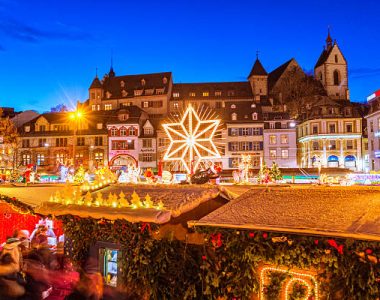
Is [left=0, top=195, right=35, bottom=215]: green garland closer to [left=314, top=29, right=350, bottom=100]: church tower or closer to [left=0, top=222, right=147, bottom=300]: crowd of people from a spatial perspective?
[left=0, top=222, right=147, bottom=300]: crowd of people

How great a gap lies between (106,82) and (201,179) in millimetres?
78783

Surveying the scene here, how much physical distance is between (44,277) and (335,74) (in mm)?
94329

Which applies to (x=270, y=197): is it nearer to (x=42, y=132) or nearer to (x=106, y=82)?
(x=42, y=132)

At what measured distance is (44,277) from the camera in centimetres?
1059

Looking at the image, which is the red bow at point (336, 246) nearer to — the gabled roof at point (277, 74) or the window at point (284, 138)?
the window at point (284, 138)

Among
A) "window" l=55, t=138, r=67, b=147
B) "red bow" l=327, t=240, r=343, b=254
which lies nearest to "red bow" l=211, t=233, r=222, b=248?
"red bow" l=327, t=240, r=343, b=254

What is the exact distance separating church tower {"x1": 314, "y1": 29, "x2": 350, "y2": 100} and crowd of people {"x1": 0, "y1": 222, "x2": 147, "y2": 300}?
295 feet

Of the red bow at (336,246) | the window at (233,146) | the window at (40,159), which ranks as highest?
the window at (233,146)

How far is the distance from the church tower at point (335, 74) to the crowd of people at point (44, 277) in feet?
295

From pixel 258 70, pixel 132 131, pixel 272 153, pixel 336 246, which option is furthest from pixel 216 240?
pixel 258 70

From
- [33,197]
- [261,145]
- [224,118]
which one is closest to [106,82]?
[224,118]

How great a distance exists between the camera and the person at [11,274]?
28.2 ft

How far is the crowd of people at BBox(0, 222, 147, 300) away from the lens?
25.9ft

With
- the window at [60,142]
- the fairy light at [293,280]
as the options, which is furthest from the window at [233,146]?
the fairy light at [293,280]
